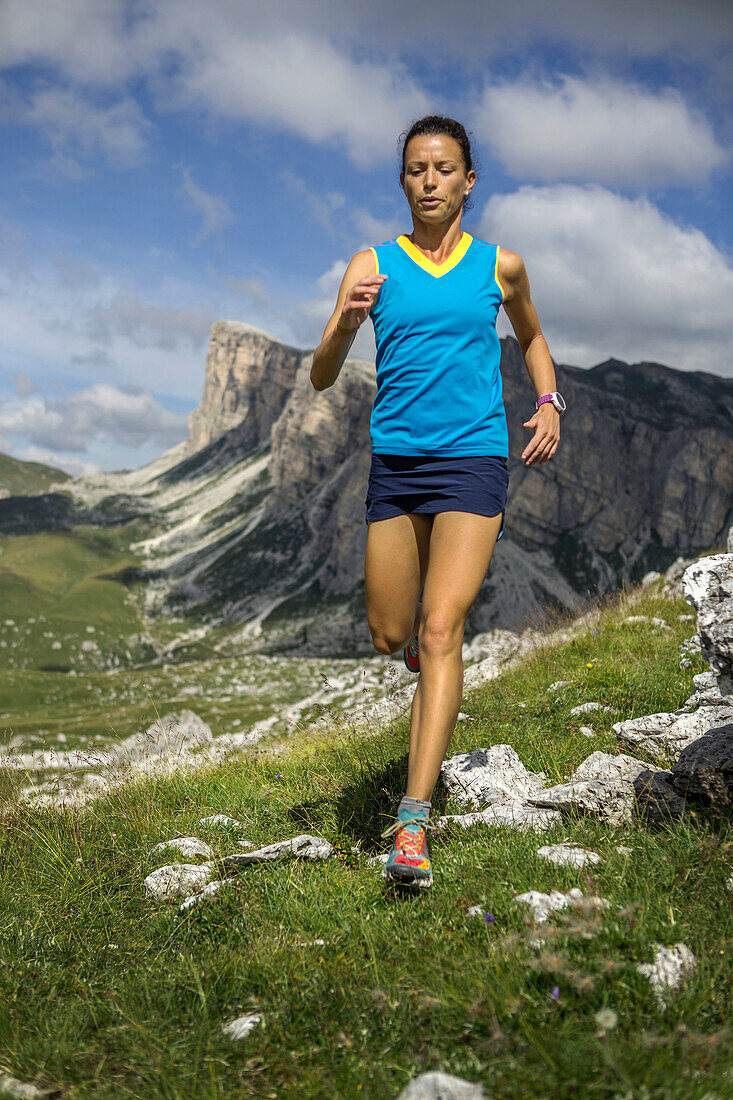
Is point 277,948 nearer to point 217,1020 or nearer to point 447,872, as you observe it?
point 217,1020

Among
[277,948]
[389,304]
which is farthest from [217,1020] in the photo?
[389,304]

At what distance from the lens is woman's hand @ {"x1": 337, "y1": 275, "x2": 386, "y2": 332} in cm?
424

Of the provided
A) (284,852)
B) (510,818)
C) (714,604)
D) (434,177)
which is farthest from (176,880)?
(434,177)

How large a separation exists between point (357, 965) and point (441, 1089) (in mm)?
968

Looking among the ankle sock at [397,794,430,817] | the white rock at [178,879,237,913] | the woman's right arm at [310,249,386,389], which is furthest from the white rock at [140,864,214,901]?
the woman's right arm at [310,249,386,389]

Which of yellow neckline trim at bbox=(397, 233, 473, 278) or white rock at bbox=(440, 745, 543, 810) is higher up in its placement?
yellow neckline trim at bbox=(397, 233, 473, 278)

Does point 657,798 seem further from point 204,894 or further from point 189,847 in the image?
point 189,847

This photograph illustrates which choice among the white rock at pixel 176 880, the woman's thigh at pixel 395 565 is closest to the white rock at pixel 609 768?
the woman's thigh at pixel 395 565

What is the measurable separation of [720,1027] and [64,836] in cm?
441

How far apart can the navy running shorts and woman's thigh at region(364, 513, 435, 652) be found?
0.37 ft

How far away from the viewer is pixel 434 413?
14.6 ft

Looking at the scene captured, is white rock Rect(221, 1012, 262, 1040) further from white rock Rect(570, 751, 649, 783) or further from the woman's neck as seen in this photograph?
the woman's neck

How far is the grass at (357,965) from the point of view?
238cm

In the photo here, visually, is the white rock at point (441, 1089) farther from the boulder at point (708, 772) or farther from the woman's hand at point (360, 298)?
the woman's hand at point (360, 298)
